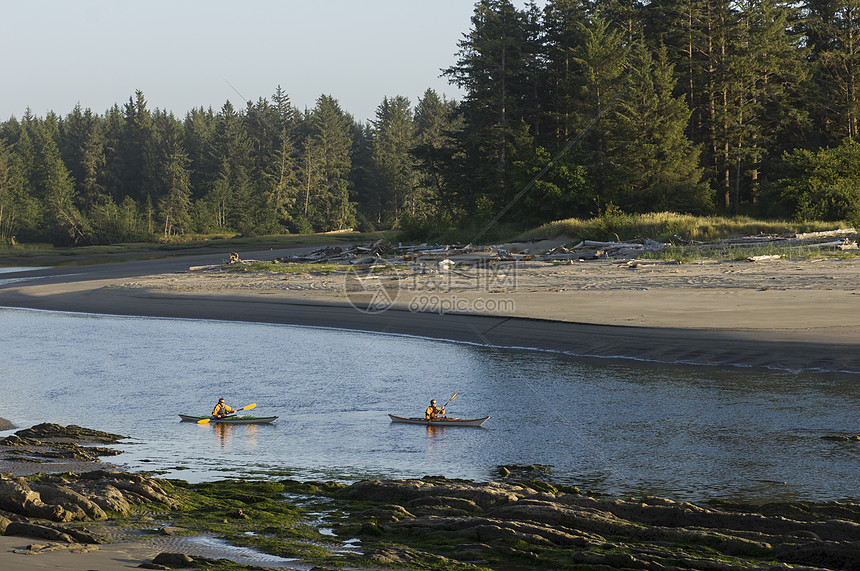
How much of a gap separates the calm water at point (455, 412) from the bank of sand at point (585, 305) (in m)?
1.59

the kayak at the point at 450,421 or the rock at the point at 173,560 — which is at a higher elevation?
the rock at the point at 173,560

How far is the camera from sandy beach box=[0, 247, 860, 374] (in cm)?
1942

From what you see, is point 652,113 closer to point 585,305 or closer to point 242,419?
point 585,305

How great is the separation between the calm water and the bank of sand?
1589 millimetres

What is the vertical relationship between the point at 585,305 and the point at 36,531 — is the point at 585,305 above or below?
above

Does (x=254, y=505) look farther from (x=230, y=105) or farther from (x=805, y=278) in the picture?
(x=230, y=105)

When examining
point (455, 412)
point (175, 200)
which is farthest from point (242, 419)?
point (175, 200)

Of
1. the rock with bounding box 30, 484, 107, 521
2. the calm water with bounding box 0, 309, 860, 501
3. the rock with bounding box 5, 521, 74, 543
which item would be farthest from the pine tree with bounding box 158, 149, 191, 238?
the rock with bounding box 5, 521, 74, 543

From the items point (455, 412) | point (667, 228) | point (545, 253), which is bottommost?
point (455, 412)

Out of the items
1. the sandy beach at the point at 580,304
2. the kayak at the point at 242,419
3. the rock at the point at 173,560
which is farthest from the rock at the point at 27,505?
the sandy beach at the point at 580,304

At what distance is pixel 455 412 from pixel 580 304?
11730mm

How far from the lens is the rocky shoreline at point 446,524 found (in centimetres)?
692

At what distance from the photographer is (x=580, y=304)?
25953mm

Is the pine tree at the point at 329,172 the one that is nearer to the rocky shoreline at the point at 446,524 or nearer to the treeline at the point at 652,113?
the treeline at the point at 652,113
